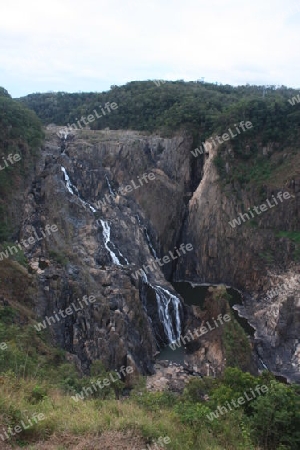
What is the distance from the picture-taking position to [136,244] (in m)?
A: 27.1

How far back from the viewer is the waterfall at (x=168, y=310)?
23.0 meters

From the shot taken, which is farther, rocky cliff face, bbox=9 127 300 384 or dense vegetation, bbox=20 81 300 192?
dense vegetation, bbox=20 81 300 192

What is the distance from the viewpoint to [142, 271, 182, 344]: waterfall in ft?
75.6

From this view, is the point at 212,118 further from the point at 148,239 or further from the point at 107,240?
the point at 107,240

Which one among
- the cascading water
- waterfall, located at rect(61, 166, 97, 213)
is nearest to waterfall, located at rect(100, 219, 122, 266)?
the cascading water

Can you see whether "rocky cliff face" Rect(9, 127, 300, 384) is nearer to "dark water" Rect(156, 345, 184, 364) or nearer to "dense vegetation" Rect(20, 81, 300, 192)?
"dark water" Rect(156, 345, 184, 364)

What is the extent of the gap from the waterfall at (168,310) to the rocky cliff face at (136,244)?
2.3 inches

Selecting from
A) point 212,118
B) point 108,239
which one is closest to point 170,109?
point 212,118

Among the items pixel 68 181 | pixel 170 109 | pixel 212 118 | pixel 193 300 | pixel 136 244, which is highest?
pixel 170 109

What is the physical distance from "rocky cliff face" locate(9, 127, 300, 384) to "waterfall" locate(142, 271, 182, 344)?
6cm

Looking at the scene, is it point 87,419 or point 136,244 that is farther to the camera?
point 136,244

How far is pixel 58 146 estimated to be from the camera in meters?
31.0

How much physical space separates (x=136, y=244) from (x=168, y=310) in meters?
5.24

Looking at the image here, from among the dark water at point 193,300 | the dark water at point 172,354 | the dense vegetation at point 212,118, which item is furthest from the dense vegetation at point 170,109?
the dark water at point 172,354
